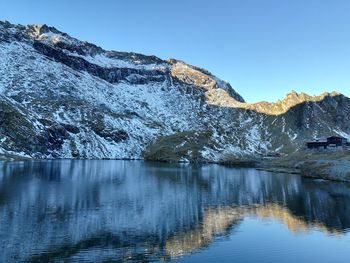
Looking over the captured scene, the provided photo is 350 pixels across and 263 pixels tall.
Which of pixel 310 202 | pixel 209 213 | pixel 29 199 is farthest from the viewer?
pixel 310 202

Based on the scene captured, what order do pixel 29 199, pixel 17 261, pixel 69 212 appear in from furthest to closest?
pixel 29 199
pixel 69 212
pixel 17 261

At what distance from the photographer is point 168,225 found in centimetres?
6731

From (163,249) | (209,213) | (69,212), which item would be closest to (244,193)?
(209,213)

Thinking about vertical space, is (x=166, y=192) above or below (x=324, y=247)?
above

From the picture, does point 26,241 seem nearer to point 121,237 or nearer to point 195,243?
point 121,237

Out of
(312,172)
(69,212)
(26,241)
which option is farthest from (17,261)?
(312,172)

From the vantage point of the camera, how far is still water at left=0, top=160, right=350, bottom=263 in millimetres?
Result: 49375

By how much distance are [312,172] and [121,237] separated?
125 meters

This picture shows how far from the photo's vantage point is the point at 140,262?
45.3 m

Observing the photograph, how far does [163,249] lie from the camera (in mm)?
51656

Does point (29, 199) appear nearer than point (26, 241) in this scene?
No

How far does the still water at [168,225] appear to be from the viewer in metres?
49.4

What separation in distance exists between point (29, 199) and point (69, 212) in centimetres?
1748

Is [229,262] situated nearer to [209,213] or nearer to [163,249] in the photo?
[163,249]
